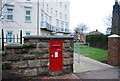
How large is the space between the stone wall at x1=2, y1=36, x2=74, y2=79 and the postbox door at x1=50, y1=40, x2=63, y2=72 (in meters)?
0.17

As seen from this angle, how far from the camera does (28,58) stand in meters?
4.38

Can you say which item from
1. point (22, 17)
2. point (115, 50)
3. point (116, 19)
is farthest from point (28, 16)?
point (115, 50)

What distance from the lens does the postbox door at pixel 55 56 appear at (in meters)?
4.62

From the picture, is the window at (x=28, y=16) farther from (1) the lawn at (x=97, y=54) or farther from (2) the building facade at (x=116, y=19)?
(2) the building facade at (x=116, y=19)

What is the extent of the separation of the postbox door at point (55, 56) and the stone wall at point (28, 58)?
17cm

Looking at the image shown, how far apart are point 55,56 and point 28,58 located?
1.11m

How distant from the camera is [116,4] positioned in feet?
34.8

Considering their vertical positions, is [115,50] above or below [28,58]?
above

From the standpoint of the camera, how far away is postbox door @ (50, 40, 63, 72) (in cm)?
462

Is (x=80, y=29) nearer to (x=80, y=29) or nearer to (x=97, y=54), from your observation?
(x=80, y=29)

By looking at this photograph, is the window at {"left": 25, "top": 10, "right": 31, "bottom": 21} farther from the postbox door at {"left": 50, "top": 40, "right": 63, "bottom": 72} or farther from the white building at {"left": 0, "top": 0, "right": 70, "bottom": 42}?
the postbox door at {"left": 50, "top": 40, "right": 63, "bottom": 72}

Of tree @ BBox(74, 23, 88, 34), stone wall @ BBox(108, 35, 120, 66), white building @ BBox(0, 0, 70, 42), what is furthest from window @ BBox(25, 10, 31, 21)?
tree @ BBox(74, 23, 88, 34)

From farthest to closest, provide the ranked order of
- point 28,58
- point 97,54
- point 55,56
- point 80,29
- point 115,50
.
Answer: point 80,29
point 97,54
point 115,50
point 55,56
point 28,58

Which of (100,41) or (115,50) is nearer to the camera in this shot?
(115,50)
